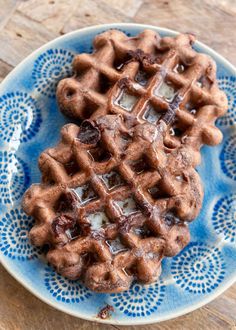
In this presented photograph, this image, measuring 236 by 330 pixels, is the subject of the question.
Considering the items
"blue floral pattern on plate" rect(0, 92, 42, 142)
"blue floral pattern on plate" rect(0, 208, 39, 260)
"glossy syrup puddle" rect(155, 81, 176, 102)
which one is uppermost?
"glossy syrup puddle" rect(155, 81, 176, 102)

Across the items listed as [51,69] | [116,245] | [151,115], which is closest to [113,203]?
[116,245]

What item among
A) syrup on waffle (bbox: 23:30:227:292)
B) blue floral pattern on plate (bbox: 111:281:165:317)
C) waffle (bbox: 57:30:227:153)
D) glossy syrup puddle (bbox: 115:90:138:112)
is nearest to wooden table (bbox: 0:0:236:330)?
waffle (bbox: 57:30:227:153)

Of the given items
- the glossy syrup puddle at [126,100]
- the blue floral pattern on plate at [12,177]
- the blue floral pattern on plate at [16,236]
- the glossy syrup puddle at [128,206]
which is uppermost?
the glossy syrup puddle at [126,100]

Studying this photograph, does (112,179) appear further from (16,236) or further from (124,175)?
(16,236)

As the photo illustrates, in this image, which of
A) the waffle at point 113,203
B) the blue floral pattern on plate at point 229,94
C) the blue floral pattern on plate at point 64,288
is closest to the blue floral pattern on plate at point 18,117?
the waffle at point 113,203

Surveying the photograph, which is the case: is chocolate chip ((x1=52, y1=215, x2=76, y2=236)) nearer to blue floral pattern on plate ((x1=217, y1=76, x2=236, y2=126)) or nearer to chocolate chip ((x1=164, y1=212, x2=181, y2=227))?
chocolate chip ((x1=164, y1=212, x2=181, y2=227))

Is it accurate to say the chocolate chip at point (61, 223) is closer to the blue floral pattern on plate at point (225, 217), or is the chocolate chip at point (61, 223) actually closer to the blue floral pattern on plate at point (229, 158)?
the blue floral pattern on plate at point (225, 217)

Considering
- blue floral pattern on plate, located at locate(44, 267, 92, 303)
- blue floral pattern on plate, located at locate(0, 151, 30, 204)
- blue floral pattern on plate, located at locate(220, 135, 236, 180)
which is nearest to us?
blue floral pattern on plate, located at locate(44, 267, 92, 303)

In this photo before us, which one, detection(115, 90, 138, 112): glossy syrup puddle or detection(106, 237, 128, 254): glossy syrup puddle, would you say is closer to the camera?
detection(106, 237, 128, 254): glossy syrup puddle

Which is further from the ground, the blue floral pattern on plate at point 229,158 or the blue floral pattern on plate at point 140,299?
the blue floral pattern on plate at point 229,158
